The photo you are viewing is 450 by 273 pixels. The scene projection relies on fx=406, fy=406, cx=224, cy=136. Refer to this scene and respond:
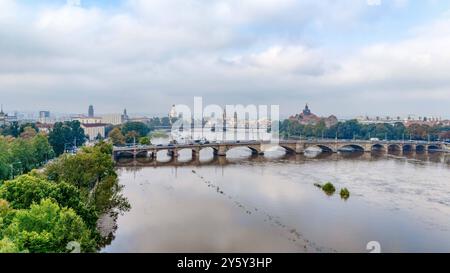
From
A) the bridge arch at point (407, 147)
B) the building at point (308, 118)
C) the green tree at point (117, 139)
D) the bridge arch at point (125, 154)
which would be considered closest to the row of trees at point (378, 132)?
the bridge arch at point (407, 147)

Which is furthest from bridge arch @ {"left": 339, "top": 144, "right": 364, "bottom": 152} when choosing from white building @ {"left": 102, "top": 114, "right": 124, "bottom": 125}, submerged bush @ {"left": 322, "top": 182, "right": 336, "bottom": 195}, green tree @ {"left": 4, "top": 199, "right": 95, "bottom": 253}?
A: white building @ {"left": 102, "top": 114, "right": 124, "bottom": 125}

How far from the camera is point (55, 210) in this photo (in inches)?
285

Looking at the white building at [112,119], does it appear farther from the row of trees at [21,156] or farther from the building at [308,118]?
the row of trees at [21,156]

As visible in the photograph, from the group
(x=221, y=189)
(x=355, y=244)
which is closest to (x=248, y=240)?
(x=355, y=244)

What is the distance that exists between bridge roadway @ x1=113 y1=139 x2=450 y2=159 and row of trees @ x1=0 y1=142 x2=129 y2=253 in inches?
647

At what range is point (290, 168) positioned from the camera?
25.5 metres

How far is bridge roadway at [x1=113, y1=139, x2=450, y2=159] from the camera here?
31000 millimetres

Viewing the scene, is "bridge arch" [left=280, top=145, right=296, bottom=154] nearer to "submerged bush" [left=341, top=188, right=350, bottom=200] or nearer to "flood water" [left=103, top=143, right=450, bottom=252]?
"flood water" [left=103, top=143, right=450, bottom=252]

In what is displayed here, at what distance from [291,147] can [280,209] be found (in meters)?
20.9

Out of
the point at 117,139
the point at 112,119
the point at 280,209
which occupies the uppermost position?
the point at 112,119

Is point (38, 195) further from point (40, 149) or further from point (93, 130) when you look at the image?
point (93, 130)

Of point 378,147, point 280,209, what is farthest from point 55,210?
point 378,147

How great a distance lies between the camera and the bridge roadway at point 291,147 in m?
31.0

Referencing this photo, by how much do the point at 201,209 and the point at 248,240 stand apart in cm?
390
